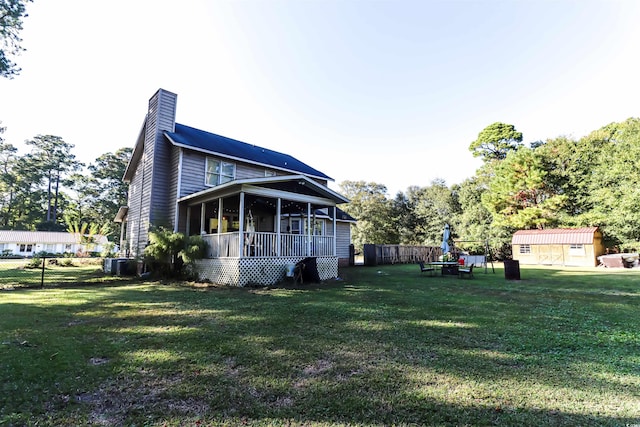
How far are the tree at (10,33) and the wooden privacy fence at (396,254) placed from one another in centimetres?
2117

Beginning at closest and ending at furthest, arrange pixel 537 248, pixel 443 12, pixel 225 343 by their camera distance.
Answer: pixel 225 343 < pixel 443 12 < pixel 537 248

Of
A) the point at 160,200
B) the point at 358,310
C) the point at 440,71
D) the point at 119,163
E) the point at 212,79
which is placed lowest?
the point at 358,310

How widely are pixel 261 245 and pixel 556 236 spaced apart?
2370cm

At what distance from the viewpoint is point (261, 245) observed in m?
10.6

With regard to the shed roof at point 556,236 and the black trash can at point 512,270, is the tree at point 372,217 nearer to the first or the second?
the shed roof at point 556,236

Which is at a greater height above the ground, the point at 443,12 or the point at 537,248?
the point at 443,12

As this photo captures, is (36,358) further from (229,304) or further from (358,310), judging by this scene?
(358,310)

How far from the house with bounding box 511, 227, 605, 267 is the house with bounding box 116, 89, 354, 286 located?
19162 millimetres

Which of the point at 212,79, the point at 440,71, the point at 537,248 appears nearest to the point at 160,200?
the point at 212,79

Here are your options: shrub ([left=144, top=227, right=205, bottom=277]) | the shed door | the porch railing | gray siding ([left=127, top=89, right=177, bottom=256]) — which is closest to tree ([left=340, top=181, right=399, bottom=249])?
the shed door

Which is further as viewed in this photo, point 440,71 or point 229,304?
point 440,71

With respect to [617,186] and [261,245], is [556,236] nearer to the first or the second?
[617,186]

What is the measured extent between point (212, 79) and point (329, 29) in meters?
5.97

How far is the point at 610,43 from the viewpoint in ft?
41.3
